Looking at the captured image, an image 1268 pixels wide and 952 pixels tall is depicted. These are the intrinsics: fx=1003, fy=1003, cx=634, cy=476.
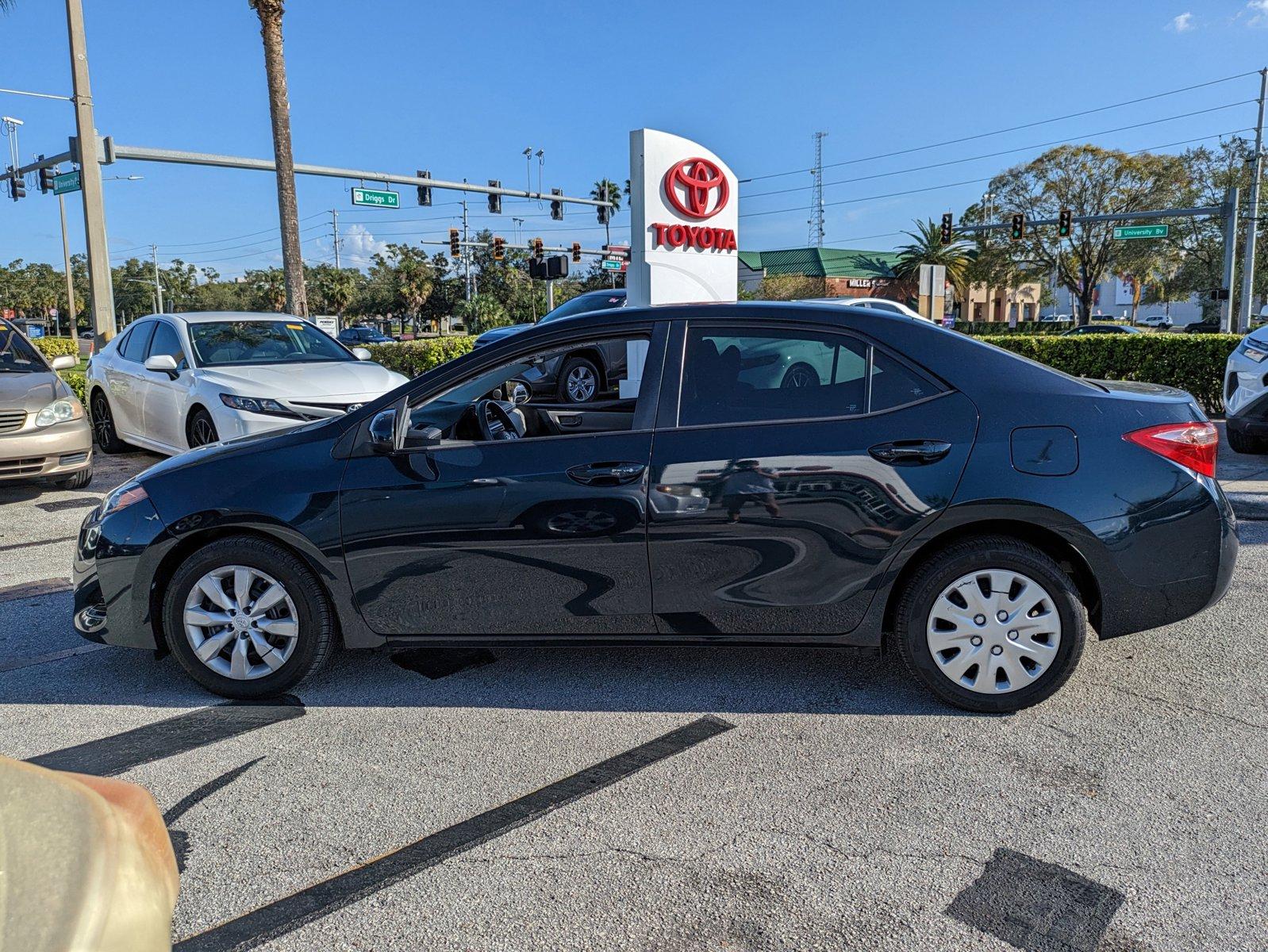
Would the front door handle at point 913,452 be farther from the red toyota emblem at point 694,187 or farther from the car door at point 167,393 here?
the red toyota emblem at point 694,187

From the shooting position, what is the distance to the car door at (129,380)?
33.4 ft

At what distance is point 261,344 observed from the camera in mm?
9805

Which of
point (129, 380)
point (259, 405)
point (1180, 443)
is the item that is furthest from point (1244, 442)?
point (129, 380)

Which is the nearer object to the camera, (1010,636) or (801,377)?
(1010,636)

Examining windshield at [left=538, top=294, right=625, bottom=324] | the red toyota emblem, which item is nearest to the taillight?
the red toyota emblem

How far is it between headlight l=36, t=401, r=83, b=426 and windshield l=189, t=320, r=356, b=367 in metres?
1.11

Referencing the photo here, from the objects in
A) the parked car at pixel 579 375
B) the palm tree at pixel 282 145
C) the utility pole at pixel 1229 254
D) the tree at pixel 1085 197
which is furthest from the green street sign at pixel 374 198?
the tree at pixel 1085 197

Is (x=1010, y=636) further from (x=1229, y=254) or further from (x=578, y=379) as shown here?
(x=1229, y=254)

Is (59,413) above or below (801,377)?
below

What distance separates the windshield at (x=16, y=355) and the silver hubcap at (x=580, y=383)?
590 centimetres

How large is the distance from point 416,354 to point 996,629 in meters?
14.4

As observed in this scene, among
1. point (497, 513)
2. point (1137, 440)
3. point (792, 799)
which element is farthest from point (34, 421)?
point (1137, 440)

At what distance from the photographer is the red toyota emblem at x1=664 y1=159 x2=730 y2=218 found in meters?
12.1

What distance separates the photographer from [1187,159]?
1893 inches
